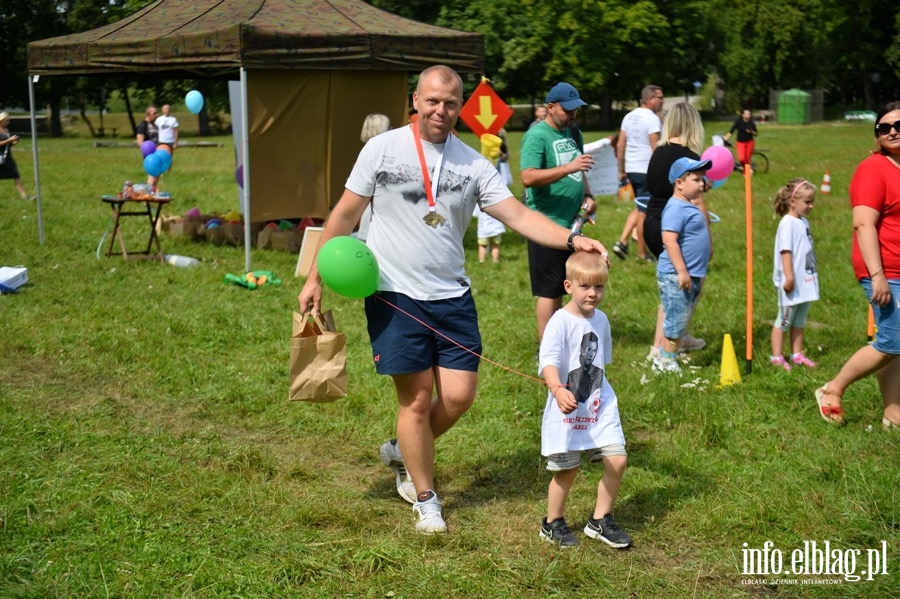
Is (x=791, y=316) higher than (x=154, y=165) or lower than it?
lower

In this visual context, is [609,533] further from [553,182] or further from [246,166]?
[246,166]

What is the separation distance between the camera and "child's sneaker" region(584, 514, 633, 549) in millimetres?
4289

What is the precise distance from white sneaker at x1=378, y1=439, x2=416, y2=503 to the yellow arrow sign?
249 inches

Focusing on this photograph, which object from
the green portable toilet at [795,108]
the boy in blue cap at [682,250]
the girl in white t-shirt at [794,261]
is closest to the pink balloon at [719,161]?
the boy in blue cap at [682,250]

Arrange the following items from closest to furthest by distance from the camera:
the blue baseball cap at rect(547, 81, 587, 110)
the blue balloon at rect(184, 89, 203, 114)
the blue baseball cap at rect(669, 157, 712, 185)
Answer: the blue baseball cap at rect(547, 81, 587, 110), the blue baseball cap at rect(669, 157, 712, 185), the blue balloon at rect(184, 89, 203, 114)

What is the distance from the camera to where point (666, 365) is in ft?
22.7

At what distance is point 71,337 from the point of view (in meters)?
7.64

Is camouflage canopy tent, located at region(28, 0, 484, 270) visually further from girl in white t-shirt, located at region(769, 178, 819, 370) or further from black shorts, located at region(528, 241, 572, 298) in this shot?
girl in white t-shirt, located at region(769, 178, 819, 370)

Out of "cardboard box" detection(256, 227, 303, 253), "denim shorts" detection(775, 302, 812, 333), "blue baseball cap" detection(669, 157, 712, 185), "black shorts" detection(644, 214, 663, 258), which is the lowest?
"cardboard box" detection(256, 227, 303, 253)

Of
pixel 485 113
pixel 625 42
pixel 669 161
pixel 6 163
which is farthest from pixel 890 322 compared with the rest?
pixel 625 42

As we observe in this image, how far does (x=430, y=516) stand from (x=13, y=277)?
629 cm

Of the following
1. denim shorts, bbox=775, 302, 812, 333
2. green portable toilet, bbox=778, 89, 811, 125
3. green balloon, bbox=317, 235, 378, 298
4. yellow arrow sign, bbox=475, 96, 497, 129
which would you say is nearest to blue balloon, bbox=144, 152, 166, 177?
yellow arrow sign, bbox=475, 96, 497, 129

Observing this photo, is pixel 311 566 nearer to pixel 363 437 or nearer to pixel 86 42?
pixel 363 437

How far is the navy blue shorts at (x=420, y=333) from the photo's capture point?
174 inches
